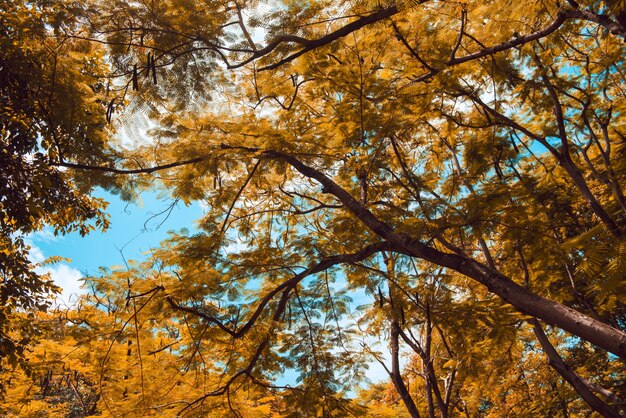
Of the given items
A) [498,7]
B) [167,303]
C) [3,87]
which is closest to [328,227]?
[167,303]

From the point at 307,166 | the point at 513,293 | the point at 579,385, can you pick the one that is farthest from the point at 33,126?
the point at 579,385

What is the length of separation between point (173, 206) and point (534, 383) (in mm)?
11856

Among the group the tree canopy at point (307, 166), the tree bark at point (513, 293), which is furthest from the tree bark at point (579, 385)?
the tree bark at point (513, 293)

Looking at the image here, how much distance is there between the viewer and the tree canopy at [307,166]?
418cm

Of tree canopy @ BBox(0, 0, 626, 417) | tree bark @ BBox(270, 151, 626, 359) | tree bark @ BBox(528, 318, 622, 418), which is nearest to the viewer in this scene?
tree bark @ BBox(270, 151, 626, 359)

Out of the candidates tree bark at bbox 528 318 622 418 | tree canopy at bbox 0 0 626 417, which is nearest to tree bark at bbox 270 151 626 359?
tree canopy at bbox 0 0 626 417

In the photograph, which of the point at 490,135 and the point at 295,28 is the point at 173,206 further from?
the point at 490,135

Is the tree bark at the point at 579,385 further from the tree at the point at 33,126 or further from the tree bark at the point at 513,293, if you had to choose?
the tree at the point at 33,126

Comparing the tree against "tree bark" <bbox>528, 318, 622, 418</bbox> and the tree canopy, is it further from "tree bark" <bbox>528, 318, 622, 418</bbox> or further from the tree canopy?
"tree bark" <bbox>528, 318, 622, 418</bbox>

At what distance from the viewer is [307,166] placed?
5301 millimetres

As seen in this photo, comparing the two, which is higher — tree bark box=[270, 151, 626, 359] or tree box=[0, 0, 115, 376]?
tree box=[0, 0, 115, 376]

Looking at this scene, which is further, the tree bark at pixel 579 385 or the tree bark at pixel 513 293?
the tree bark at pixel 579 385

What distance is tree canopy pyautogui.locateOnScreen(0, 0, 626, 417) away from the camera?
13.7 feet

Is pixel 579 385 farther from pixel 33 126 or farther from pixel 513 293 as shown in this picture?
pixel 33 126
